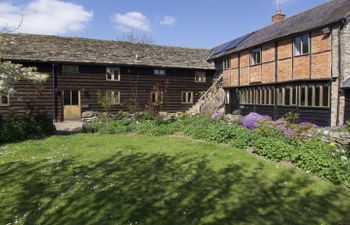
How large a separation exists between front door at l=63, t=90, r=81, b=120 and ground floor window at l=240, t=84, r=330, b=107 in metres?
14.7

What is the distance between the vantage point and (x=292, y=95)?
64.3 feet

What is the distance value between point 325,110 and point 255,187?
11.4 meters

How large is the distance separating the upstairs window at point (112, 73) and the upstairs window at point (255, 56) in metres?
12.1

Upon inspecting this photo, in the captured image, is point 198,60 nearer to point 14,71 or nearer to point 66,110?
point 66,110

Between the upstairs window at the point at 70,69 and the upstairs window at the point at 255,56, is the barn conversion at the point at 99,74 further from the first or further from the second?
the upstairs window at the point at 255,56

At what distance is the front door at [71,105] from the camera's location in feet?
84.9

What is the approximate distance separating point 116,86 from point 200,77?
8940 millimetres

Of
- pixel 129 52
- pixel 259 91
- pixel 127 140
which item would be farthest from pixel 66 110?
pixel 259 91

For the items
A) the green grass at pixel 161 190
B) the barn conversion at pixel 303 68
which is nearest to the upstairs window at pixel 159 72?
the barn conversion at pixel 303 68

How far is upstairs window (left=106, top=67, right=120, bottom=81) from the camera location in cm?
2716

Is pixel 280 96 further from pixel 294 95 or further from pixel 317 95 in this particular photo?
pixel 317 95

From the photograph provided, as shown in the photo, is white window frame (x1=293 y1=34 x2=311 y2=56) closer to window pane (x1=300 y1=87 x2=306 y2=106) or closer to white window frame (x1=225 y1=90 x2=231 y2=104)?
window pane (x1=300 y1=87 x2=306 y2=106)

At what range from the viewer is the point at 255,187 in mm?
7664

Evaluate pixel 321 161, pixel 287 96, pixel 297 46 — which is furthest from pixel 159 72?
pixel 321 161
